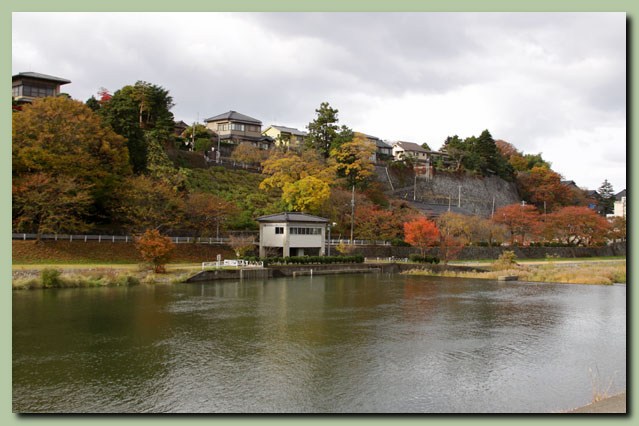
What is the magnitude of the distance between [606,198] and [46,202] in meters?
82.0

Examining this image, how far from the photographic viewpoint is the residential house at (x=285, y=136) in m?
64.6

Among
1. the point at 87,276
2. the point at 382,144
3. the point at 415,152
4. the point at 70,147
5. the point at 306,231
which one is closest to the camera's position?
the point at 87,276

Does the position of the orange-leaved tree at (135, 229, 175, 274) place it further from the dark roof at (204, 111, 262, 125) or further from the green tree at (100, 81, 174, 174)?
the dark roof at (204, 111, 262, 125)

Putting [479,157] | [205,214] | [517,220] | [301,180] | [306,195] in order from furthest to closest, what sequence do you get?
1. [479,157]
2. [517,220]
3. [301,180]
4. [306,195]
5. [205,214]

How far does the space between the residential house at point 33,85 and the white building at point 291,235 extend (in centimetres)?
2316

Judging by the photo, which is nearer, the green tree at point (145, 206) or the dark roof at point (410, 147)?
the green tree at point (145, 206)

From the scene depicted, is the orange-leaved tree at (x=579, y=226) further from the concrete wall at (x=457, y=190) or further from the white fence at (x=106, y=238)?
the white fence at (x=106, y=238)

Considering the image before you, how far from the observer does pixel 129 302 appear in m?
21.0

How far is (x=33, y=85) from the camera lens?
44.7 metres

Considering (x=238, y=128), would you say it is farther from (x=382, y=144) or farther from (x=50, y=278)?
(x=50, y=278)

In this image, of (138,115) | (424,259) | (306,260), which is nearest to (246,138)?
(138,115)

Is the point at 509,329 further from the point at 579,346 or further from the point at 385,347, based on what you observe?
the point at 385,347

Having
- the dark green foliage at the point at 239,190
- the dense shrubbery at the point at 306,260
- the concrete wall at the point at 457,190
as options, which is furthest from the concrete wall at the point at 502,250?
the concrete wall at the point at 457,190

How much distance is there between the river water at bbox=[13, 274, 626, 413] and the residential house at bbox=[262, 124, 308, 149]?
4234 centimetres
